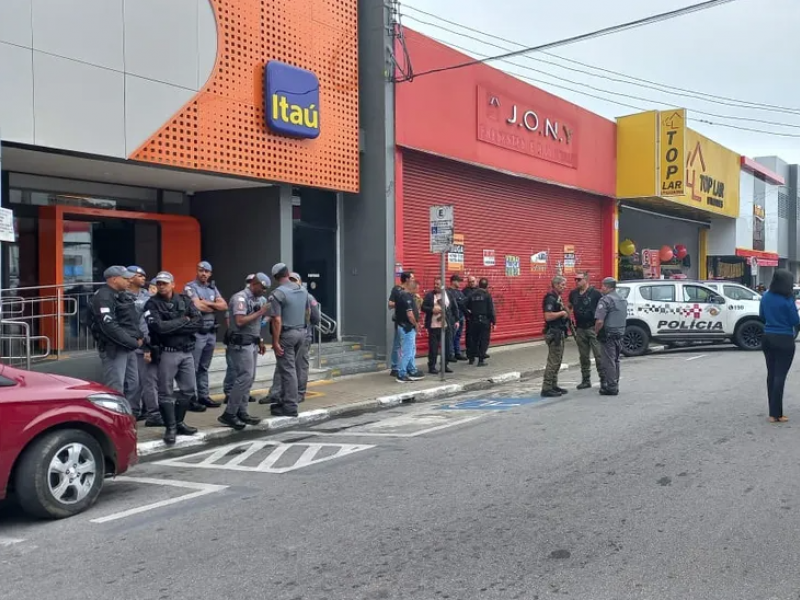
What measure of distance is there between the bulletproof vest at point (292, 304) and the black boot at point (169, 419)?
1.89 metres

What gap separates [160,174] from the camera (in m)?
12.2

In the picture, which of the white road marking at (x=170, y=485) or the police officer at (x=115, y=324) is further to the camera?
the police officer at (x=115, y=324)

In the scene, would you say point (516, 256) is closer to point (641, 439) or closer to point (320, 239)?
A: point (320, 239)

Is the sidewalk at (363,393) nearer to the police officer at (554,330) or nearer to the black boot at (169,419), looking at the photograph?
the black boot at (169,419)

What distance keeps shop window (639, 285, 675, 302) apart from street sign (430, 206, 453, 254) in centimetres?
753

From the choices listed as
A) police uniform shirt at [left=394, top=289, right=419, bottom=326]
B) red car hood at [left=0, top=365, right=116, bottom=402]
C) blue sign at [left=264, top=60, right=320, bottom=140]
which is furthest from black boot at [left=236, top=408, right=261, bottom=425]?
blue sign at [left=264, top=60, right=320, bottom=140]

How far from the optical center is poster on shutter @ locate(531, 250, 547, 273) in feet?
68.9


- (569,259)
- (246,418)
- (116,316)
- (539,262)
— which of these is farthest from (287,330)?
(569,259)

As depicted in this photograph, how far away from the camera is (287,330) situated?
9766 mm

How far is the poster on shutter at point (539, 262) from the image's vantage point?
21000mm

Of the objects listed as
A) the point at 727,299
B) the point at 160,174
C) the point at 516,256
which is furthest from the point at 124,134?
the point at 727,299

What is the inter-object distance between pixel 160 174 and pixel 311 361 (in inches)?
162

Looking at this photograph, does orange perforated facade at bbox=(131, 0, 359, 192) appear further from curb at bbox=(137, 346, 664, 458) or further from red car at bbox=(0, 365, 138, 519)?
red car at bbox=(0, 365, 138, 519)

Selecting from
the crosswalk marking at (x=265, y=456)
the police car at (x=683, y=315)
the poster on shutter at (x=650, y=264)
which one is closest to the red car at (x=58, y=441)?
the crosswalk marking at (x=265, y=456)
